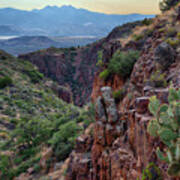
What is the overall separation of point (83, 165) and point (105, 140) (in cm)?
193

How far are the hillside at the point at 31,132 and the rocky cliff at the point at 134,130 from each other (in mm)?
4327

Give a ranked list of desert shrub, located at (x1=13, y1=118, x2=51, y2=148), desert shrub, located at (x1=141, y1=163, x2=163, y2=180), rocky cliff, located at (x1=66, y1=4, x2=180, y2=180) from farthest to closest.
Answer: desert shrub, located at (x1=13, y1=118, x2=51, y2=148) → rocky cliff, located at (x1=66, y1=4, x2=180, y2=180) → desert shrub, located at (x1=141, y1=163, x2=163, y2=180)

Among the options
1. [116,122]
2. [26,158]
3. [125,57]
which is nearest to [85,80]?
[26,158]

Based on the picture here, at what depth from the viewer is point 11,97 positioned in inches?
998

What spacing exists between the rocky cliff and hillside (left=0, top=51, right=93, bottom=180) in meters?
4.33

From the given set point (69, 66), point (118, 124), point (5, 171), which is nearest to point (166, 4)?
point (118, 124)

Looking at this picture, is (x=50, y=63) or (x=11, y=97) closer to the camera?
(x=11, y=97)

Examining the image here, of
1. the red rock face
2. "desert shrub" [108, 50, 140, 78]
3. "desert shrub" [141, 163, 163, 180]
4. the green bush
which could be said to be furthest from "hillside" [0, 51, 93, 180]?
the red rock face

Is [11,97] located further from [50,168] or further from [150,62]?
[150,62]

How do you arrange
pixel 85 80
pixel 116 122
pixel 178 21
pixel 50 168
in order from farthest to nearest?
pixel 85 80 < pixel 50 168 < pixel 178 21 < pixel 116 122

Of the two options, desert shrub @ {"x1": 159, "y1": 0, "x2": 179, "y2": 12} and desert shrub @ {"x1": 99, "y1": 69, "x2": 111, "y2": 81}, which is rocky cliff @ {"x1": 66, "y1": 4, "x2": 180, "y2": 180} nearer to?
desert shrub @ {"x1": 99, "y1": 69, "x2": 111, "y2": 81}

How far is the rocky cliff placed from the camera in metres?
4.04

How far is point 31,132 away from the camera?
1702 cm

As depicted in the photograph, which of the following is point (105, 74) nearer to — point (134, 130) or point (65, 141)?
point (65, 141)
